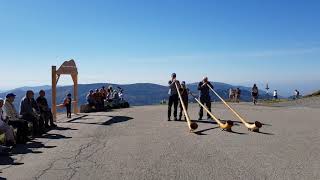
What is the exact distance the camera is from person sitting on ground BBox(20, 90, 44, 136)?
17.3 metres

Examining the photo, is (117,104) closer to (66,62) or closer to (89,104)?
(89,104)

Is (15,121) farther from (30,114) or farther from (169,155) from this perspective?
(169,155)

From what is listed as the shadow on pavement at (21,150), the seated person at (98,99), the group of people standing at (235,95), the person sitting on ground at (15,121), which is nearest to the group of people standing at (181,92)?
the person sitting on ground at (15,121)

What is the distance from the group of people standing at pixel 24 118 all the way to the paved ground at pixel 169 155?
456mm

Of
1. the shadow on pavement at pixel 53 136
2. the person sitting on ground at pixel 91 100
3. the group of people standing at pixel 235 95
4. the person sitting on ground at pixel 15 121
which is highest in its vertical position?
the group of people standing at pixel 235 95

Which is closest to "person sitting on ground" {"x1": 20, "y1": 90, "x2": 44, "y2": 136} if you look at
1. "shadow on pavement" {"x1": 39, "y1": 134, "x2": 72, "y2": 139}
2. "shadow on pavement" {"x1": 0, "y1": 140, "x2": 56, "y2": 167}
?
"shadow on pavement" {"x1": 39, "y1": 134, "x2": 72, "y2": 139}

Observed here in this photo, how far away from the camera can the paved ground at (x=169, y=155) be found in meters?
9.88

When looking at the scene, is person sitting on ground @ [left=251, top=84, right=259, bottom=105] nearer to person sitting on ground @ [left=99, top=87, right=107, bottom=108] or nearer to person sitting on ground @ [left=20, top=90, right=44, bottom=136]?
person sitting on ground @ [left=99, top=87, right=107, bottom=108]

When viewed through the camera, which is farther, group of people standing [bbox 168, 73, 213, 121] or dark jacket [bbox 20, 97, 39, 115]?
group of people standing [bbox 168, 73, 213, 121]

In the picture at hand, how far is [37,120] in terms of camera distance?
17.6m

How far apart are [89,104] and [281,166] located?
22.5 m

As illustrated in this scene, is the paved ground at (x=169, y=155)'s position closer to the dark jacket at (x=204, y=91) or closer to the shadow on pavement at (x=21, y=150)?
the shadow on pavement at (x=21, y=150)

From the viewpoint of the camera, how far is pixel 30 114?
58.1 ft

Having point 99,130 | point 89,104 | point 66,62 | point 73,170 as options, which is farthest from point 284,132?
point 89,104
